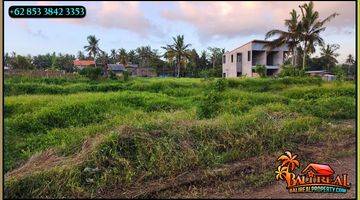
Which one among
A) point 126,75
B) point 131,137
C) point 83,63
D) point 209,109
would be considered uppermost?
point 83,63

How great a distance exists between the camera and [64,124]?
5.37m

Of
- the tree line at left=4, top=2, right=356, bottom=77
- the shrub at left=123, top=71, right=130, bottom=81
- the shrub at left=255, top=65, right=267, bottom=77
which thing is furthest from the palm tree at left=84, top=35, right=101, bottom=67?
the shrub at left=255, top=65, right=267, bottom=77

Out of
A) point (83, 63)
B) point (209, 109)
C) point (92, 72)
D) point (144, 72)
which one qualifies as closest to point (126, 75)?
point (144, 72)

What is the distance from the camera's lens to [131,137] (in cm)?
375

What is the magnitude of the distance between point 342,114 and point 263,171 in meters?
3.68

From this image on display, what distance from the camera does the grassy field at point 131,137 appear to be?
3.23 m

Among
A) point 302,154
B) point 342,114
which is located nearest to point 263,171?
point 302,154

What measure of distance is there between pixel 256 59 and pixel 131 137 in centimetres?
891

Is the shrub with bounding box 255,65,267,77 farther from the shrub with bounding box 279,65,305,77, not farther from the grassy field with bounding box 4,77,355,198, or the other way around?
the grassy field with bounding box 4,77,355,198

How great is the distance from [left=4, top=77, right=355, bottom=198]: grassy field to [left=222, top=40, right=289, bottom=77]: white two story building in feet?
7.19

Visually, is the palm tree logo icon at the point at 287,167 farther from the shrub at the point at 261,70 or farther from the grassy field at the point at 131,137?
the shrub at the point at 261,70

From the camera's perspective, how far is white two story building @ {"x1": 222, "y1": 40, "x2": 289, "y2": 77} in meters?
9.63

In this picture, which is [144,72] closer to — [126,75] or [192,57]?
[126,75]

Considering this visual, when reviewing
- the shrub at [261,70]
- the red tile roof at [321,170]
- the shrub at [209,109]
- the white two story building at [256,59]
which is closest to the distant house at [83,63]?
the shrub at [209,109]
